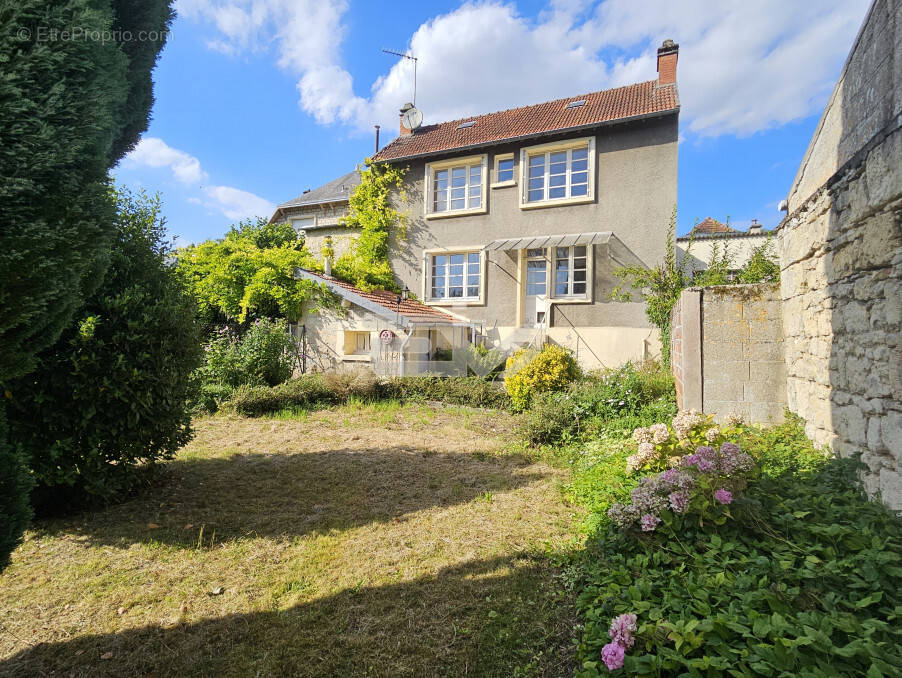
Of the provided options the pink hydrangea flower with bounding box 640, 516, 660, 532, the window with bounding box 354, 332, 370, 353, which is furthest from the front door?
the pink hydrangea flower with bounding box 640, 516, 660, 532

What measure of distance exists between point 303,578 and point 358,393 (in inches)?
281

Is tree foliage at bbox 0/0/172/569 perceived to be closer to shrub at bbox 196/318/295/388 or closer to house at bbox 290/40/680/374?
shrub at bbox 196/318/295/388

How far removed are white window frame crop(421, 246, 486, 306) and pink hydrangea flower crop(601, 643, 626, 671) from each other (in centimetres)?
1268

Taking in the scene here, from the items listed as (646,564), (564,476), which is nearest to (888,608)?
(646,564)

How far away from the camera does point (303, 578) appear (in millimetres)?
3307

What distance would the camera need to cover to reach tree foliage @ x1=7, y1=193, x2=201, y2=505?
4.00 m

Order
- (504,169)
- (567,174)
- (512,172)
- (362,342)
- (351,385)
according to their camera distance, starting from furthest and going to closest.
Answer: (504,169) < (512,172) < (567,174) < (362,342) < (351,385)

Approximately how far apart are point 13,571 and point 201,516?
1.30 m

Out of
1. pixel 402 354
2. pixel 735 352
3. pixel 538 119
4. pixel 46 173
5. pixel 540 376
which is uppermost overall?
pixel 538 119

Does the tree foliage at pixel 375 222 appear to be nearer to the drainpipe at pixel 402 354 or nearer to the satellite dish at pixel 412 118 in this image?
the satellite dish at pixel 412 118

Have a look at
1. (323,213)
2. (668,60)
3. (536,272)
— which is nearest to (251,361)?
(536,272)

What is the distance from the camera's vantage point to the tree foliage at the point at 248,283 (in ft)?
43.4

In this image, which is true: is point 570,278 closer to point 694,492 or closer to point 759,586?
point 694,492

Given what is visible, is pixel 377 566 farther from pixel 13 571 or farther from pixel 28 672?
pixel 13 571
